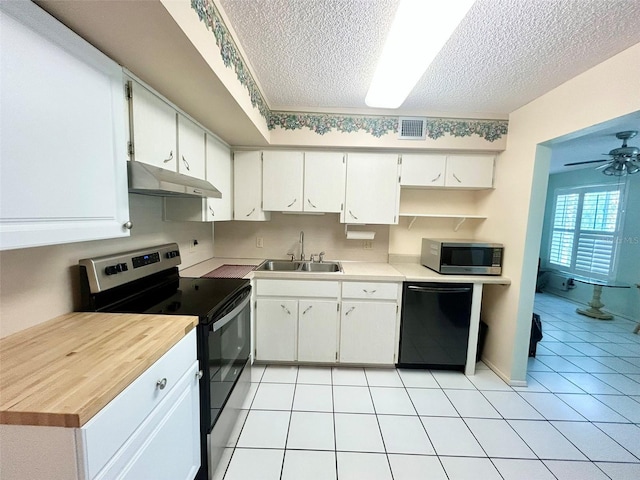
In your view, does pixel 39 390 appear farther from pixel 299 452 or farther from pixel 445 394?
pixel 445 394

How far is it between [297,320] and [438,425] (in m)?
1.29

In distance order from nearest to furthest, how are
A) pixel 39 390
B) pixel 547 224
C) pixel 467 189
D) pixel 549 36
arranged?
pixel 39 390
pixel 549 36
pixel 467 189
pixel 547 224

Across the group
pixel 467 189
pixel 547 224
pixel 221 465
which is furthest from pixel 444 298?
pixel 547 224

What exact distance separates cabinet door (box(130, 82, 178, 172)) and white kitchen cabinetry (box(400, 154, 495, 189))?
1969 mm

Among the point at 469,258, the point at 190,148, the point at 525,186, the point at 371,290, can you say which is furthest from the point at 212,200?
the point at 525,186

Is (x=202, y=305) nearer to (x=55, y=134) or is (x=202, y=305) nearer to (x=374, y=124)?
(x=55, y=134)

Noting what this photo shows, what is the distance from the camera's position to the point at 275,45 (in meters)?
1.52

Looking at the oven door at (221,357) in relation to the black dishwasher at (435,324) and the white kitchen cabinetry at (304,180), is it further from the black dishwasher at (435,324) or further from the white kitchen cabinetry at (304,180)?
the black dishwasher at (435,324)

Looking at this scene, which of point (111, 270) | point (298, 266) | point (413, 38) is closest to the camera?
point (413, 38)

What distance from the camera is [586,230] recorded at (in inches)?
173

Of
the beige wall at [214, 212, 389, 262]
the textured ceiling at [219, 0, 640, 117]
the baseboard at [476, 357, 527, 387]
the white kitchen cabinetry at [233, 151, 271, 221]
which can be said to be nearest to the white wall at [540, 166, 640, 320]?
the baseboard at [476, 357, 527, 387]

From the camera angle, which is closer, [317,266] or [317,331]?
[317,331]

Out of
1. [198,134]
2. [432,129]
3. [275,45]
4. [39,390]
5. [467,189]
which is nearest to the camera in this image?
[39,390]

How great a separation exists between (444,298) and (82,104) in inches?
102
